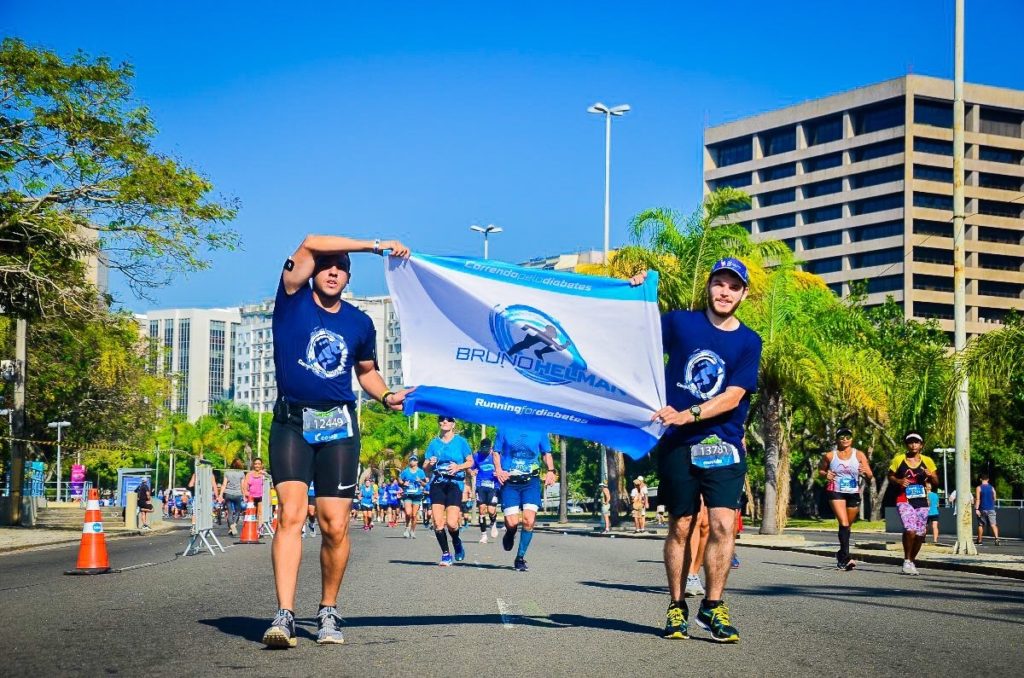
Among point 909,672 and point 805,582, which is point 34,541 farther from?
point 909,672

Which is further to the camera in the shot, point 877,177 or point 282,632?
point 877,177

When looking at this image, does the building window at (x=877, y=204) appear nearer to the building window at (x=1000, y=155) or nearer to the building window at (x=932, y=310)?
the building window at (x=932, y=310)

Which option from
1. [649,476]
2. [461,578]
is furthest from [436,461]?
[649,476]

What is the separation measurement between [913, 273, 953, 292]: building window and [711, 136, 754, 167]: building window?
22615 millimetres

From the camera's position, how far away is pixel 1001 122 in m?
120

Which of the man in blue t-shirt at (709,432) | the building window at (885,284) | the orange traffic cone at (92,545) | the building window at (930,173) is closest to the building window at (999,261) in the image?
the building window at (930,173)

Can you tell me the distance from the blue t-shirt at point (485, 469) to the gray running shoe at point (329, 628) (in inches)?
510

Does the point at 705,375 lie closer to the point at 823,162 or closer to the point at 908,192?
the point at 908,192

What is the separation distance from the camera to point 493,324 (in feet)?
29.8

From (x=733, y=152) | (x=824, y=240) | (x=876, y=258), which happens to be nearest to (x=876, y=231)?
(x=876, y=258)

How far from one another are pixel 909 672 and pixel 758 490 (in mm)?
67405

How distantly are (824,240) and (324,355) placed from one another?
119m

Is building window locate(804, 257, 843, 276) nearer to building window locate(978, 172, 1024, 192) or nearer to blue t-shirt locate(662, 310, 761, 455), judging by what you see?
building window locate(978, 172, 1024, 192)

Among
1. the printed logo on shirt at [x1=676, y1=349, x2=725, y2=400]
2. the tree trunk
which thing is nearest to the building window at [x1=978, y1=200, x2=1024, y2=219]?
the tree trunk
